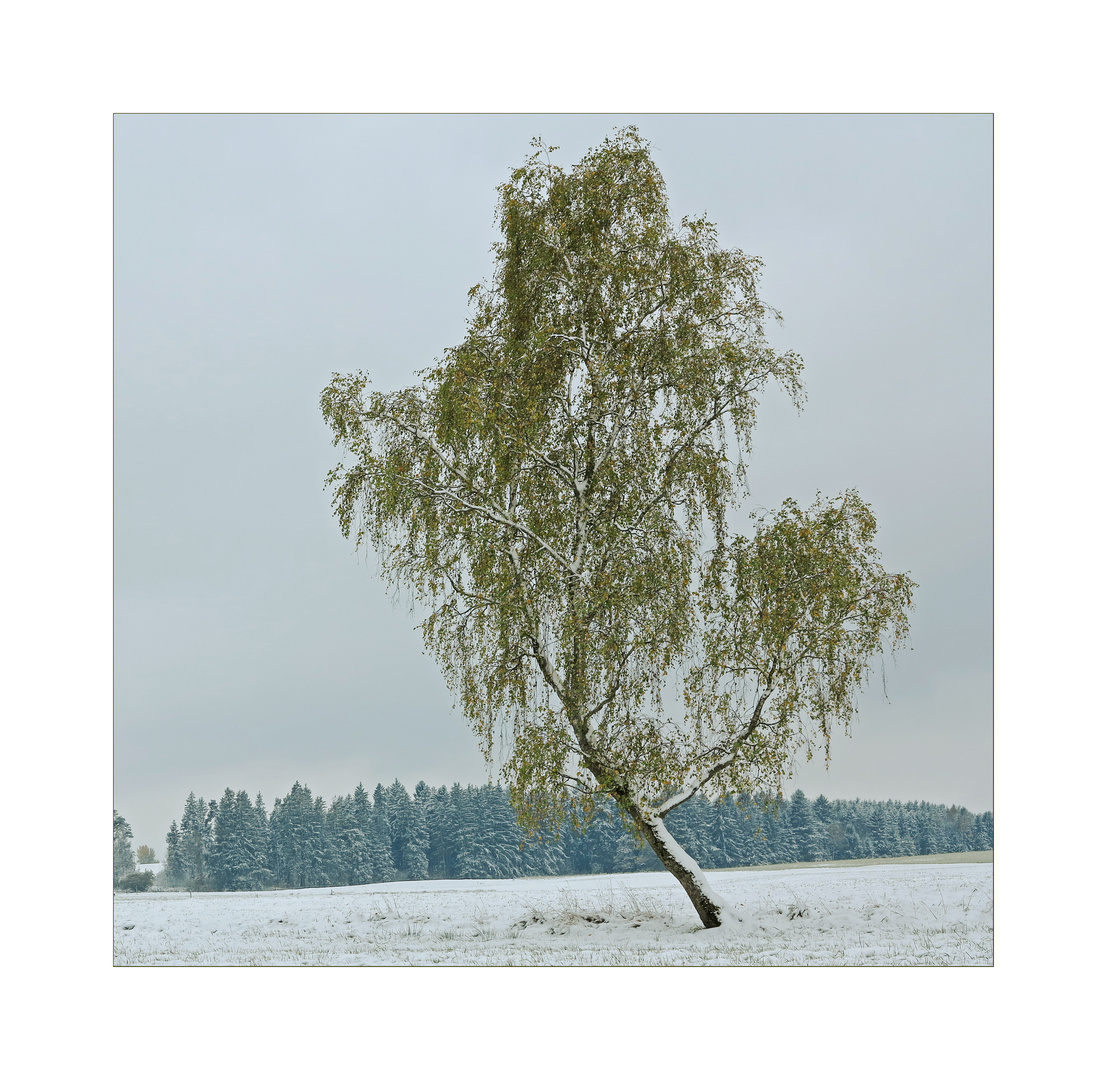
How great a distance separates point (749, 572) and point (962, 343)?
161 inches

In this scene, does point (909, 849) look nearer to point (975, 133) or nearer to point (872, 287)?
point (872, 287)

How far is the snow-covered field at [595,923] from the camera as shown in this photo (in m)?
9.81

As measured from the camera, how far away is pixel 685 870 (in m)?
10.5

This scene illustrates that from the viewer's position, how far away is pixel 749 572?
10.6 m

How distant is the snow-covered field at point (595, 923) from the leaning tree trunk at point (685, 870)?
0.20m

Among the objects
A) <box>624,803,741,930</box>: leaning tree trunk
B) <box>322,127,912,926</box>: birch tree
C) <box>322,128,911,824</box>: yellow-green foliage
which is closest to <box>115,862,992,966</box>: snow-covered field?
<box>624,803,741,930</box>: leaning tree trunk

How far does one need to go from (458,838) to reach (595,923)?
9.93ft

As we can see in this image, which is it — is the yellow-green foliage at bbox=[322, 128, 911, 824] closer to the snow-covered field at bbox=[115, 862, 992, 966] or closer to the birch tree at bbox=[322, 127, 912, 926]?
the birch tree at bbox=[322, 127, 912, 926]

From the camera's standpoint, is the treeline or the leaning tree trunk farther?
the treeline

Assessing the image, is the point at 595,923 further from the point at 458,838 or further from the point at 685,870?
the point at 458,838

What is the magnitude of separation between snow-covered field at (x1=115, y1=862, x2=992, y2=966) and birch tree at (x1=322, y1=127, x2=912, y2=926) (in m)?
0.77

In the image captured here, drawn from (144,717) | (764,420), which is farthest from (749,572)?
(144,717)

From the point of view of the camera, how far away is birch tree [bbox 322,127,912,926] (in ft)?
34.0

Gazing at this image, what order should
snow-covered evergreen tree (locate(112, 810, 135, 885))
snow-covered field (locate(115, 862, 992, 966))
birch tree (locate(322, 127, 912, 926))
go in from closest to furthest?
snow-covered field (locate(115, 862, 992, 966)) → birch tree (locate(322, 127, 912, 926)) → snow-covered evergreen tree (locate(112, 810, 135, 885))
